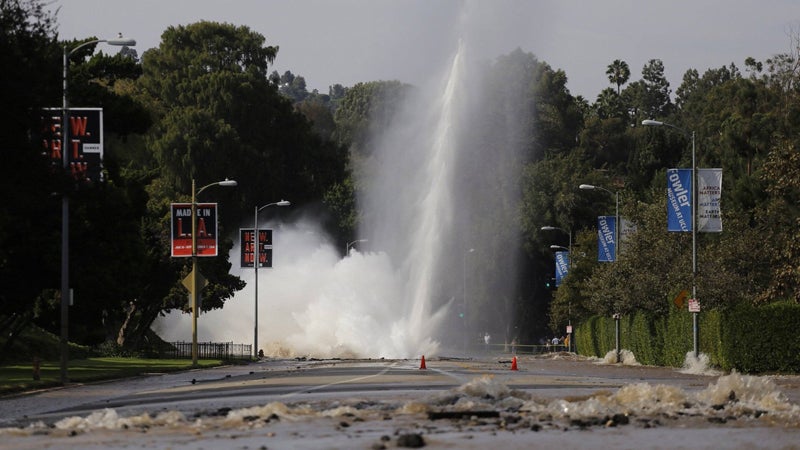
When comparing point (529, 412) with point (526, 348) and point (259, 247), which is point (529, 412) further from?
point (526, 348)

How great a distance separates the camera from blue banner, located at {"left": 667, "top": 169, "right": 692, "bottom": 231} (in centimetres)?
5566

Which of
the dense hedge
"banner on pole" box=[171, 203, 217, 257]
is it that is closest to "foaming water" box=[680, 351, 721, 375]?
the dense hedge

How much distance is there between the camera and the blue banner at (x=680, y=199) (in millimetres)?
55656

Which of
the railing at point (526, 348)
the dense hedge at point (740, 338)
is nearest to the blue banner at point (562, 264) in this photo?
the railing at point (526, 348)

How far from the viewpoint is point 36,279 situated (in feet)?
173

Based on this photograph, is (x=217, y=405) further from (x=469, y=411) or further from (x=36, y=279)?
(x=36, y=279)

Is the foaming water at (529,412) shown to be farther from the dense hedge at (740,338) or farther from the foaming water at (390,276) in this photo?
the foaming water at (390,276)

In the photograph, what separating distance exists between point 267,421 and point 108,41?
26445 mm

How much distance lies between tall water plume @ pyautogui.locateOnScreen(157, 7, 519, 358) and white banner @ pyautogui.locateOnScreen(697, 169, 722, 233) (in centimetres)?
3000

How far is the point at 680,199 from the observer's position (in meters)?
56.0

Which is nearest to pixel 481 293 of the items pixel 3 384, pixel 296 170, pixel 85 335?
pixel 296 170

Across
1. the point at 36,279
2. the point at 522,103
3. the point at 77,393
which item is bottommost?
the point at 77,393

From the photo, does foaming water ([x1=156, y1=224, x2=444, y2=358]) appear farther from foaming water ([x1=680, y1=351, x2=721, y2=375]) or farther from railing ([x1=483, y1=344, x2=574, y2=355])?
foaming water ([x1=680, y1=351, x2=721, y2=375])

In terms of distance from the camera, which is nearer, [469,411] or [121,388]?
[469,411]
